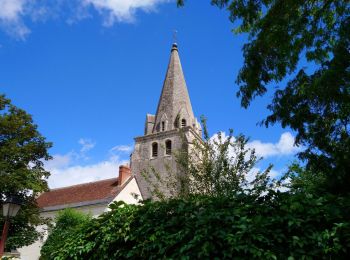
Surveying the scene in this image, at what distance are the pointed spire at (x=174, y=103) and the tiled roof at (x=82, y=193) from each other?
33.8 feet

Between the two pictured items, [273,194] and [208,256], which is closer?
[208,256]

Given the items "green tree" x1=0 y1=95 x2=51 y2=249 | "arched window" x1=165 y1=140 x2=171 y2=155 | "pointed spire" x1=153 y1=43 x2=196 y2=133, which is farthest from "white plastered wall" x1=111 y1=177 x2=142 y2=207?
"green tree" x1=0 y1=95 x2=51 y2=249

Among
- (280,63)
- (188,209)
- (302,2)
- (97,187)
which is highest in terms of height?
(97,187)

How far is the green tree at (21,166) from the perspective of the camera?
19922 millimetres

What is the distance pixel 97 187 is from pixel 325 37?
107 feet

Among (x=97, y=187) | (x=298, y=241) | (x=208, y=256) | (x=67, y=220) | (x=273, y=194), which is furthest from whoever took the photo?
(x=97, y=187)

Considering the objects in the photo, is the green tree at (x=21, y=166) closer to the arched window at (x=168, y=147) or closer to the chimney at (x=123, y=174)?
the chimney at (x=123, y=174)

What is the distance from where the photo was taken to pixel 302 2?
6.87m

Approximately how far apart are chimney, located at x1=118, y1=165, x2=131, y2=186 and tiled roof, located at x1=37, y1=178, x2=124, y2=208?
1.87ft

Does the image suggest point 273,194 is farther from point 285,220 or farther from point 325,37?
point 325,37

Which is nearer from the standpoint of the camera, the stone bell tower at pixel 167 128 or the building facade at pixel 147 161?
the building facade at pixel 147 161

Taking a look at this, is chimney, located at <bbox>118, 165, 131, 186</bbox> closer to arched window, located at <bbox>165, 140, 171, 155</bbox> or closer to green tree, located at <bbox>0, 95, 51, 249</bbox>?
arched window, located at <bbox>165, 140, 171, 155</bbox>

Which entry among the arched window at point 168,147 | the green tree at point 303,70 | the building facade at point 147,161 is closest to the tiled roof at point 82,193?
the building facade at point 147,161

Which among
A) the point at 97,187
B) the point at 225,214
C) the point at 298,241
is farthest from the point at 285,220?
the point at 97,187
